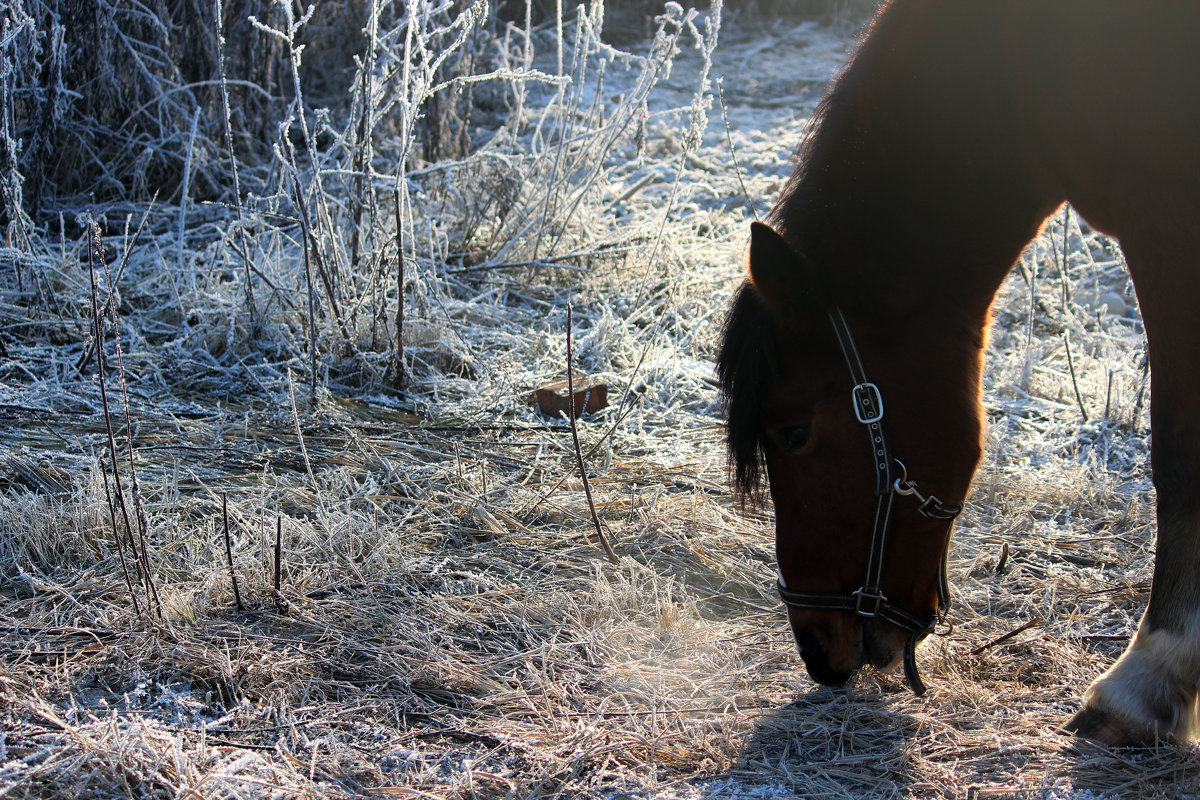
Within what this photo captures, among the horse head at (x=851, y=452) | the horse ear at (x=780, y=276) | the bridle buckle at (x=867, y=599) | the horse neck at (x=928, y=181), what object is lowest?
the bridle buckle at (x=867, y=599)

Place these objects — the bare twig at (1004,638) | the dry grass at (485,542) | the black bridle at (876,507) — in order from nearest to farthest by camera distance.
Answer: the dry grass at (485,542) → the black bridle at (876,507) → the bare twig at (1004,638)

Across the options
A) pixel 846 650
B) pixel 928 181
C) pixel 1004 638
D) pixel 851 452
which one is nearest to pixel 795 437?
pixel 851 452

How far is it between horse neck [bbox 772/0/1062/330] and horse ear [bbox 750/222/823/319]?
7 cm

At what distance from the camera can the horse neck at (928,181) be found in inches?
72.4

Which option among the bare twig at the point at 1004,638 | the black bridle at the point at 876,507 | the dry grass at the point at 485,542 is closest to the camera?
the dry grass at the point at 485,542

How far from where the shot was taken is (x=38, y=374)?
3.55 metres

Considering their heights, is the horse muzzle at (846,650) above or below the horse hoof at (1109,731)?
above

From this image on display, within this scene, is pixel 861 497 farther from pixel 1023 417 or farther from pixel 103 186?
pixel 103 186

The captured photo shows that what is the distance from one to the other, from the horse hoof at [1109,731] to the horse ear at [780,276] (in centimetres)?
93

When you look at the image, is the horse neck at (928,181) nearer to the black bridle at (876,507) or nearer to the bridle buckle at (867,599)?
the black bridle at (876,507)

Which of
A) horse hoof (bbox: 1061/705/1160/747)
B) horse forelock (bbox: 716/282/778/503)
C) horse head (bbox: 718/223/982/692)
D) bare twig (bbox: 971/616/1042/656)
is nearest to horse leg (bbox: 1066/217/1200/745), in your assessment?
horse hoof (bbox: 1061/705/1160/747)

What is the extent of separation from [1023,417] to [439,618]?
2593 mm

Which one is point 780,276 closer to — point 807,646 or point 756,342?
point 756,342

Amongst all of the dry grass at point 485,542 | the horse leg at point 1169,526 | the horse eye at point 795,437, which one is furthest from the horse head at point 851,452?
the horse leg at point 1169,526
